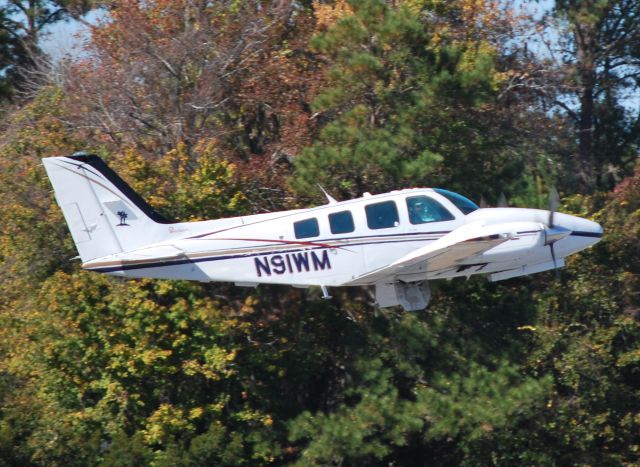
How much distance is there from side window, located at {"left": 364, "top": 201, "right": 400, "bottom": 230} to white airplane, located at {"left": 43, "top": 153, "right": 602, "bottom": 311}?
0.6 inches

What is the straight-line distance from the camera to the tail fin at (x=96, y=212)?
59.5 ft

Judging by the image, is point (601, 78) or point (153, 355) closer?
point (153, 355)

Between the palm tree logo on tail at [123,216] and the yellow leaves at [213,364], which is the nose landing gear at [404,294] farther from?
the palm tree logo on tail at [123,216]

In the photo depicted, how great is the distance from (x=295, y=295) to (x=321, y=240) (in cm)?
386

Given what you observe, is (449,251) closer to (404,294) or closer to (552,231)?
(404,294)

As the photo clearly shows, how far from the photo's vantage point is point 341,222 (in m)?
17.8

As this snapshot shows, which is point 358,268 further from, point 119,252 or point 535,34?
point 535,34

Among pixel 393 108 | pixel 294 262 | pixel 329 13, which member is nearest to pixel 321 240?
pixel 294 262

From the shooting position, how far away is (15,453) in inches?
780

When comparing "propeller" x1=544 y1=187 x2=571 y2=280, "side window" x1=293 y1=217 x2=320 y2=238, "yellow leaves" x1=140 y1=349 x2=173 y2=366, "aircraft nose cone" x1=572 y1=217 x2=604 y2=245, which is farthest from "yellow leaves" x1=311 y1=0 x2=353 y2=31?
"yellow leaves" x1=140 y1=349 x2=173 y2=366

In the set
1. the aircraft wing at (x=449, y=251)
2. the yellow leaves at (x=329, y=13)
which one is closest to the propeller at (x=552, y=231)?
the aircraft wing at (x=449, y=251)

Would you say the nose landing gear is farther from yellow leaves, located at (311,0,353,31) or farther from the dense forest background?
yellow leaves, located at (311,0,353,31)

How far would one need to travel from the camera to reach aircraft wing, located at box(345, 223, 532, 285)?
16.9 m

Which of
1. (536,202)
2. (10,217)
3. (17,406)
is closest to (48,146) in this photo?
(10,217)
